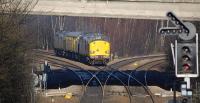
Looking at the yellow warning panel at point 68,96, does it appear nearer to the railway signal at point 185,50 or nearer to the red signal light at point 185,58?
the railway signal at point 185,50

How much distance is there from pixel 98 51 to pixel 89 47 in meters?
1.16

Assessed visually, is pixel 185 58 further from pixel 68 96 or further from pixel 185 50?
pixel 68 96

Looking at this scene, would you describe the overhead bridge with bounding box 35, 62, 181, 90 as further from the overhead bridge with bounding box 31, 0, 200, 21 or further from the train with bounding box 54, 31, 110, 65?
the overhead bridge with bounding box 31, 0, 200, 21

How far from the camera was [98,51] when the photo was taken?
197ft

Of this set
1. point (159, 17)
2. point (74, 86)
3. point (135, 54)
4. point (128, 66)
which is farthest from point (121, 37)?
point (159, 17)

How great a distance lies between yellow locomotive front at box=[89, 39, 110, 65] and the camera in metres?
59.7

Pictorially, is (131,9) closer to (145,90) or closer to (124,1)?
(124,1)

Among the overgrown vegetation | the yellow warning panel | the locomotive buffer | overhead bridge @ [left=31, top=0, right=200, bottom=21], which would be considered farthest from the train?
the locomotive buffer

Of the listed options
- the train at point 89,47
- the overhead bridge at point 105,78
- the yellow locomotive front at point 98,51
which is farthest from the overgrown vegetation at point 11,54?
the train at point 89,47

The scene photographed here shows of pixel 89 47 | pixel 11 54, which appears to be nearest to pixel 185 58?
pixel 11 54

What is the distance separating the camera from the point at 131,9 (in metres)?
40.8

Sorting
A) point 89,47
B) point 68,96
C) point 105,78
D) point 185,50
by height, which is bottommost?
point 105,78

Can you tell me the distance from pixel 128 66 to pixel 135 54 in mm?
18442

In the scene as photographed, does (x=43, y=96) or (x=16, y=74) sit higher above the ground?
(x=16, y=74)
